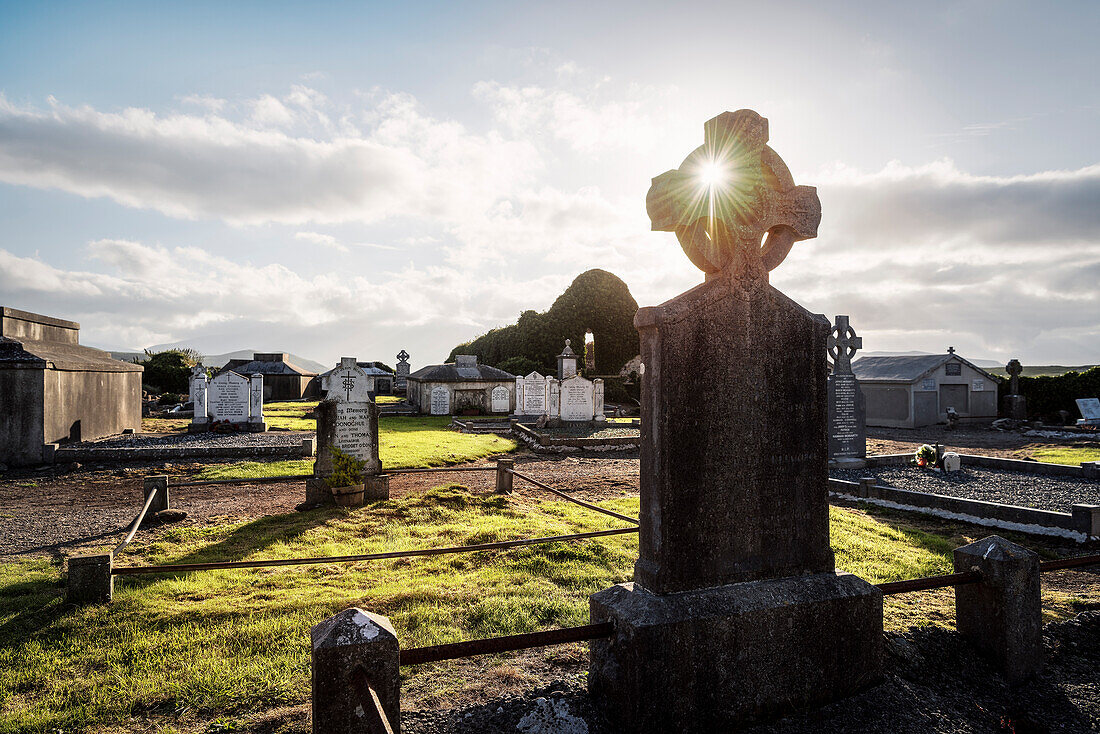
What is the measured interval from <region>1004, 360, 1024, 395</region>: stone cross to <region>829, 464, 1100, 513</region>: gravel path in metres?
16.2

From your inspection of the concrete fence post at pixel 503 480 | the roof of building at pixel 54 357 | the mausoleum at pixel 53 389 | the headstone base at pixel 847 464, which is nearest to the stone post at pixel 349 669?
the concrete fence post at pixel 503 480

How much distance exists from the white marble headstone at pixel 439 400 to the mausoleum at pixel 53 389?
1286 centimetres

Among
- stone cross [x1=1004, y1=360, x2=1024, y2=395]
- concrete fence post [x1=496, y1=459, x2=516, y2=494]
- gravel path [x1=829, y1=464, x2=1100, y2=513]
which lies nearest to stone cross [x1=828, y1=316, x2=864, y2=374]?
gravel path [x1=829, y1=464, x2=1100, y2=513]

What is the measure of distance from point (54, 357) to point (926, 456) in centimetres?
2306

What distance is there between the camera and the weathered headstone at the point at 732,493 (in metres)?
2.75

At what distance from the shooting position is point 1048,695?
10.4 ft

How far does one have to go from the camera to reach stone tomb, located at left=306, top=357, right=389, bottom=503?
939 cm

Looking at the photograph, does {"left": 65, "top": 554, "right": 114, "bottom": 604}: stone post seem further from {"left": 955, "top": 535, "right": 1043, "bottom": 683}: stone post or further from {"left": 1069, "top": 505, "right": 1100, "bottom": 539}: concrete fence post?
{"left": 1069, "top": 505, "right": 1100, "bottom": 539}: concrete fence post

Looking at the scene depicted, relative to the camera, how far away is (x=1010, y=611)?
131 inches

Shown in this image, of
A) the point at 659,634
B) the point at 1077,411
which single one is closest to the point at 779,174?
the point at 659,634

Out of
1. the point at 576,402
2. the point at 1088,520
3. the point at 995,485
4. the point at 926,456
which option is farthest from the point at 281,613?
the point at 576,402

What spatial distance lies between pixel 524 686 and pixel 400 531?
4.68m

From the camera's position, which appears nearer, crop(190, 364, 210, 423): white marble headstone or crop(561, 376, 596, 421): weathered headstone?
crop(190, 364, 210, 423): white marble headstone

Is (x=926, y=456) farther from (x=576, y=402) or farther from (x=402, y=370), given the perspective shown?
(x=402, y=370)
